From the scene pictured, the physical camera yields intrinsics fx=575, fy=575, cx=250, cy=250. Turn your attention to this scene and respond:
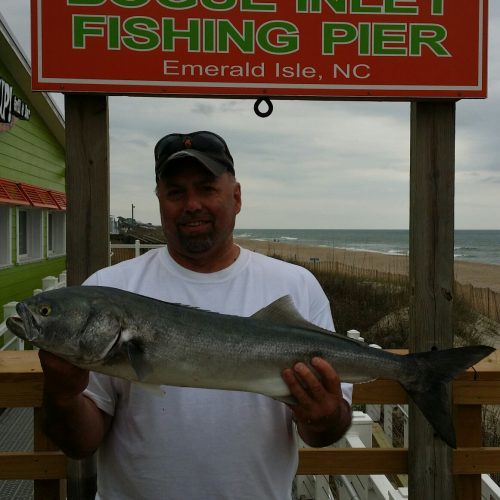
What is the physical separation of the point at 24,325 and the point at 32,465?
136 cm

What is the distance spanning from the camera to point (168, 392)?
7.13 ft

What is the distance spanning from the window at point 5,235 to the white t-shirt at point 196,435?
967 cm

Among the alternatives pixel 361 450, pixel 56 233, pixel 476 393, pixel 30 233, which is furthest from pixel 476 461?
pixel 56 233

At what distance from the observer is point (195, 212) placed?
7.73 feet

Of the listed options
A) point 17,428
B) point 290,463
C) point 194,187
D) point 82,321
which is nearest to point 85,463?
point 290,463

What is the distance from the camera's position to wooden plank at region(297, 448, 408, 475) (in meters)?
2.94

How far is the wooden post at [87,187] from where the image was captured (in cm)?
289

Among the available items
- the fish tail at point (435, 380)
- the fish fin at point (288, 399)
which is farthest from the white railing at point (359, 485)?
the fish fin at point (288, 399)

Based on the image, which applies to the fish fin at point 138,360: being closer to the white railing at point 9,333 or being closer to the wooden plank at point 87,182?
the wooden plank at point 87,182

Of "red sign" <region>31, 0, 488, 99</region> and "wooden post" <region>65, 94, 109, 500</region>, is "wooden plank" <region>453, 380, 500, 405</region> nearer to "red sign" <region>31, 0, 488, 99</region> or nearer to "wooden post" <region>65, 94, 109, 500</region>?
"red sign" <region>31, 0, 488, 99</region>

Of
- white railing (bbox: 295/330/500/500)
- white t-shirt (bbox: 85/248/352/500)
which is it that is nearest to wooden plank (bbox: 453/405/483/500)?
white railing (bbox: 295/330/500/500)

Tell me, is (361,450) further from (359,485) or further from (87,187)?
(87,187)

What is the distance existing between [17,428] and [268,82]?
5288 mm

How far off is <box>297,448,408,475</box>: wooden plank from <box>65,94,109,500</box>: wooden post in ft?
3.59
